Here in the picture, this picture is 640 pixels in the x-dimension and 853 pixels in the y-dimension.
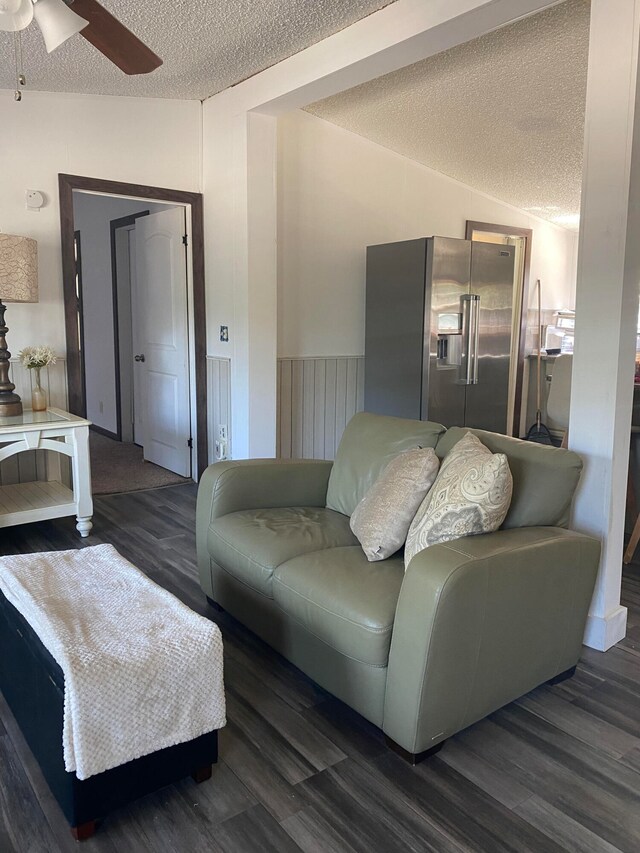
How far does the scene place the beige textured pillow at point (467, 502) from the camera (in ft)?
6.53

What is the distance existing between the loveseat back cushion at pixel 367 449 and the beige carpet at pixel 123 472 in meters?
2.27

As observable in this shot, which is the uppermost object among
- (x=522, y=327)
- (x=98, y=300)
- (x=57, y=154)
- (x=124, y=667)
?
(x=57, y=154)

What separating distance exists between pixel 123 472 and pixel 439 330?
8.53ft

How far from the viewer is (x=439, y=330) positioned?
459 centimetres

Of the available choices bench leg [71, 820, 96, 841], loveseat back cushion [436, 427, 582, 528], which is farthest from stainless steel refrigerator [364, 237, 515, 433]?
bench leg [71, 820, 96, 841]

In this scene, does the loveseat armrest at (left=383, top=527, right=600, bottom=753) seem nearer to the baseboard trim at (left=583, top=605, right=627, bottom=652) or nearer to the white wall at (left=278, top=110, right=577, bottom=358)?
the baseboard trim at (left=583, top=605, right=627, bottom=652)

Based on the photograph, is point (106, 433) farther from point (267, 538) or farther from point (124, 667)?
point (124, 667)

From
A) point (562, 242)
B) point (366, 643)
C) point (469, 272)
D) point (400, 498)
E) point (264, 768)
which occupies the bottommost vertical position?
point (264, 768)

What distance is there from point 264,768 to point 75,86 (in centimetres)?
383

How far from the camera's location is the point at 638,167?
236 centimetres

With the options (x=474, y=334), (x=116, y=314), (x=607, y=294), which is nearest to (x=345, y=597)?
(x=607, y=294)

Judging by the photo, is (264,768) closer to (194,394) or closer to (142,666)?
(142,666)

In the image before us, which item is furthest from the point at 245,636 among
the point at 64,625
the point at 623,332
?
the point at 623,332

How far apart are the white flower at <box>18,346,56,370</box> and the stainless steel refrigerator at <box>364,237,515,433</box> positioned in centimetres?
223
